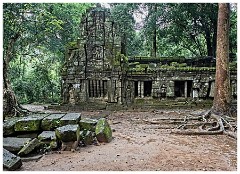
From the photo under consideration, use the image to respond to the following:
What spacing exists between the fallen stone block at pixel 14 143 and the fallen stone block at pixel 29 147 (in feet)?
0.61

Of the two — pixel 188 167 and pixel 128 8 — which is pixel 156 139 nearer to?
pixel 188 167

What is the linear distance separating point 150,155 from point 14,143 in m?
3.53

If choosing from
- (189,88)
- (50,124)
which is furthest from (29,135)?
(189,88)

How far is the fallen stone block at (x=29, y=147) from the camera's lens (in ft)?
22.5

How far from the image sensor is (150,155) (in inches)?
258

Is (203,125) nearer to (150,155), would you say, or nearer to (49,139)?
(150,155)

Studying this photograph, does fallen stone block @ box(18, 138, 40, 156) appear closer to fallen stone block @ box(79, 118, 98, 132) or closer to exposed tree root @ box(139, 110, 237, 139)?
fallen stone block @ box(79, 118, 98, 132)

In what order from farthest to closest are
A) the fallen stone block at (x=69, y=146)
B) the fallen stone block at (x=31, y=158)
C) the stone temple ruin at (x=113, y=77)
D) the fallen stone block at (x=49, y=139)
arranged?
the stone temple ruin at (x=113, y=77), the fallen stone block at (x=49, y=139), the fallen stone block at (x=69, y=146), the fallen stone block at (x=31, y=158)

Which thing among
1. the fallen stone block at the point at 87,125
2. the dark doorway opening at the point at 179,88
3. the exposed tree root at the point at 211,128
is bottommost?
the exposed tree root at the point at 211,128

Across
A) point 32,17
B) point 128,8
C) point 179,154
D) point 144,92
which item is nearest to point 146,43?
point 128,8

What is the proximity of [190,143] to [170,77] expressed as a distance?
1091 cm

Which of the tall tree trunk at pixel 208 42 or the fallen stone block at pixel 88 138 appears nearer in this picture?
the fallen stone block at pixel 88 138

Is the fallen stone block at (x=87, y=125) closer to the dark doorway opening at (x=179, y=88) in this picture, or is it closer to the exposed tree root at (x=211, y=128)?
the exposed tree root at (x=211, y=128)

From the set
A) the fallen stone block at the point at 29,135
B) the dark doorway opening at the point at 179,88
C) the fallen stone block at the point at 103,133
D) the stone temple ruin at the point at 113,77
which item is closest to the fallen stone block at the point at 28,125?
the fallen stone block at the point at 29,135
